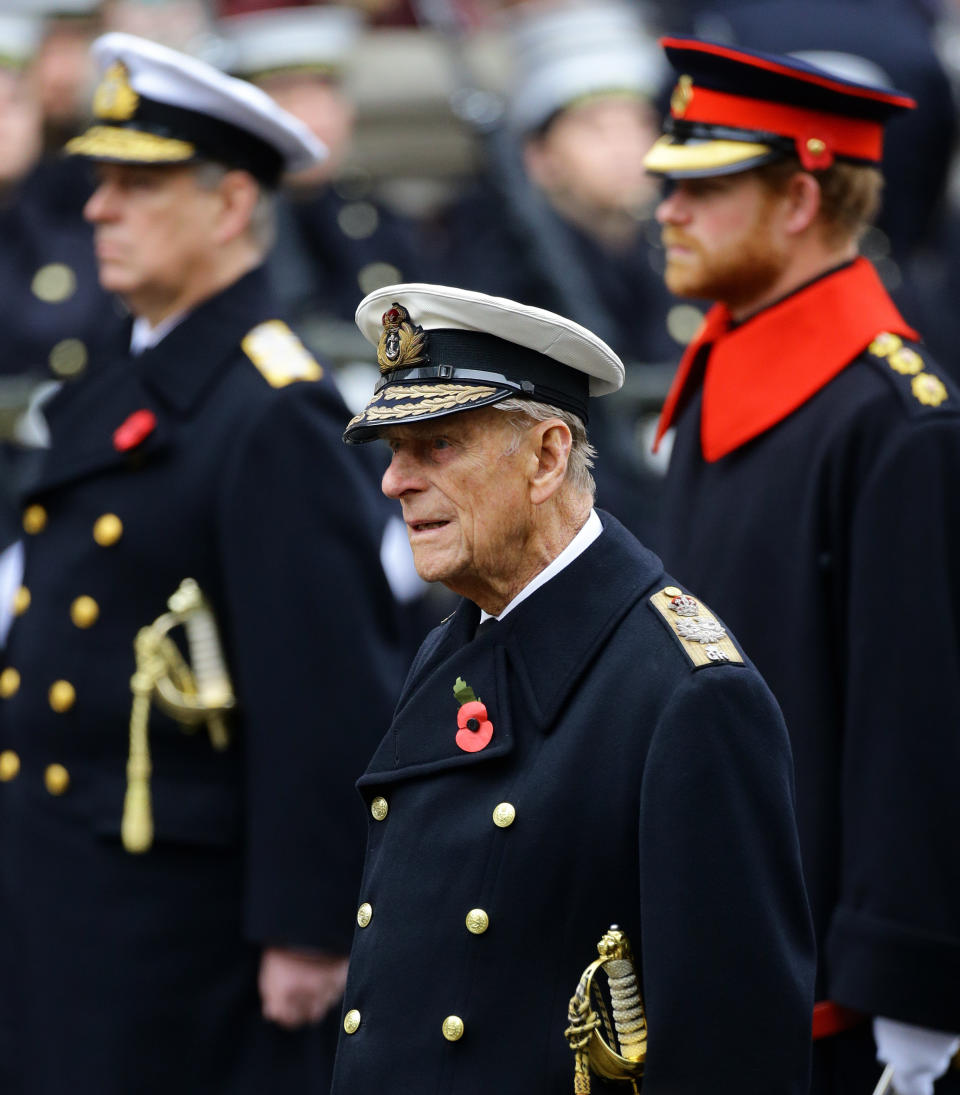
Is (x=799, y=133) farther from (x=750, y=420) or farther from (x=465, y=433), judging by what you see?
(x=465, y=433)

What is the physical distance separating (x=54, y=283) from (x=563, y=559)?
5127mm

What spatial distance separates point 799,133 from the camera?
3990mm

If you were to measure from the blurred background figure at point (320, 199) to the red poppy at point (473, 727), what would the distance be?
195 inches

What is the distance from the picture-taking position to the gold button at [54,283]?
7757 millimetres

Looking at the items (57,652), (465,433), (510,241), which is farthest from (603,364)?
(510,241)

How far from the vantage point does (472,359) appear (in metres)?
3.03

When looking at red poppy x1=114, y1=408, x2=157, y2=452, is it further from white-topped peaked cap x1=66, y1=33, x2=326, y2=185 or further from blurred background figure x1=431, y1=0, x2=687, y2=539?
blurred background figure x1=431, y1=0, x2=687, y2=539

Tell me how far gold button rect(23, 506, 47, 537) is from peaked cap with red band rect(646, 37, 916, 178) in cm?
150

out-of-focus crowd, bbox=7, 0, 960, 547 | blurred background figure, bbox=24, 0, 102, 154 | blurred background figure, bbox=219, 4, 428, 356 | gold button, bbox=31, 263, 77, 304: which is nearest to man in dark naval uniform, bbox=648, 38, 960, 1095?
out-of-focus crowd, bbox=7, 0, 960, 547

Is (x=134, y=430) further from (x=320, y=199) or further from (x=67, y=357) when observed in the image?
(x=320, y=199)

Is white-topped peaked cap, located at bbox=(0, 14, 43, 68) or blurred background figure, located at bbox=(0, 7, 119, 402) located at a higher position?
white-topped peaked cap, located at bbox=(0, 14, 43, 68)

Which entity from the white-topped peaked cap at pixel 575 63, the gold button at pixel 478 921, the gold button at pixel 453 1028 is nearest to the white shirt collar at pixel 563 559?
the gold button at pixel 478 921

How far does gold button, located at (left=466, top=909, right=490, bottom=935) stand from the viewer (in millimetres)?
2863

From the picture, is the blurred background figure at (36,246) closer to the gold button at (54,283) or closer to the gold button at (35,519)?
the gold button at (54,283)
